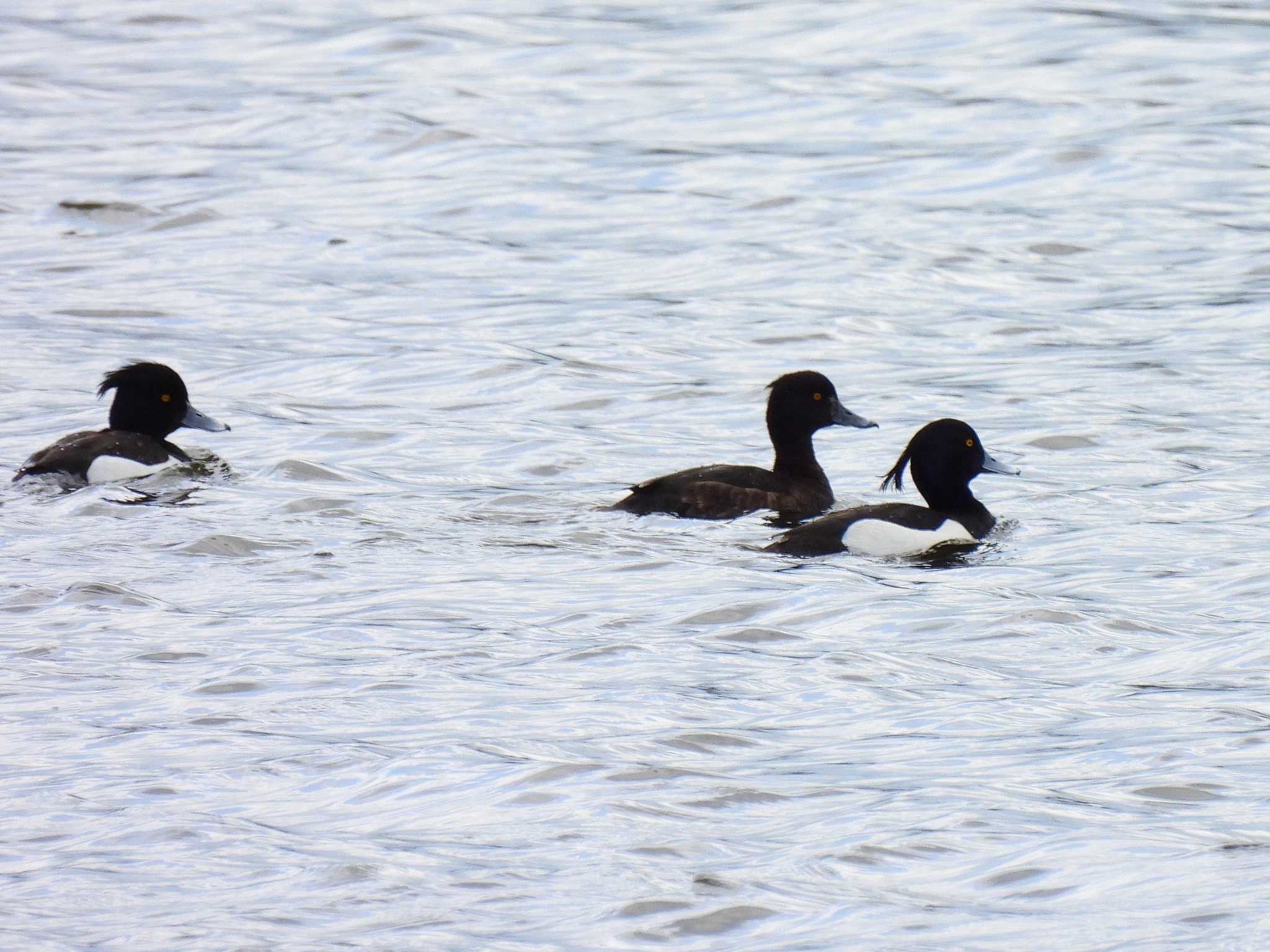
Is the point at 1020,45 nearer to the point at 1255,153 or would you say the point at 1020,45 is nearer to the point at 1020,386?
the point at 1255,153

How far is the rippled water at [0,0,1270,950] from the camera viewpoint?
5.89 meters

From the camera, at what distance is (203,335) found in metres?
14.5

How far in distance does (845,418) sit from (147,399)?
3.64 metres

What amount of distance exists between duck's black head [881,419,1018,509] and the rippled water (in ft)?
1.37

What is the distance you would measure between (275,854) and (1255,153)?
14.9 metres

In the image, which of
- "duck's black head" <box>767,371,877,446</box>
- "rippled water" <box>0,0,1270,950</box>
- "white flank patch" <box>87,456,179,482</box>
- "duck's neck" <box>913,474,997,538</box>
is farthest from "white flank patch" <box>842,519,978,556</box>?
"white flank patch" <box>87,456,179,482</box>

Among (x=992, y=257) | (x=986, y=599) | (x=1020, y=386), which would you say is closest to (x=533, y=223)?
(x=992, y=257)

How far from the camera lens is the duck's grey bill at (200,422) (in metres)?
11.7

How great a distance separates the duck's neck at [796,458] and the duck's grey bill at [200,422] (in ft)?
10.1

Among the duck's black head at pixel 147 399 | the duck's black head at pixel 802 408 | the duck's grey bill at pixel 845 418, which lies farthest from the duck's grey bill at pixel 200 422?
the duck's grey bill at pixel 845 418

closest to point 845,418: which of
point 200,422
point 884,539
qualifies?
point 884,539

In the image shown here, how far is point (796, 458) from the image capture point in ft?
35.4

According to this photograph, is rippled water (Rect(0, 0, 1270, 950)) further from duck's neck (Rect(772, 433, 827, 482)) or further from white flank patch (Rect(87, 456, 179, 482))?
duck's neck (Rect(772, 433, 827, 482))

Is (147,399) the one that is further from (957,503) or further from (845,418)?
(957,503)
